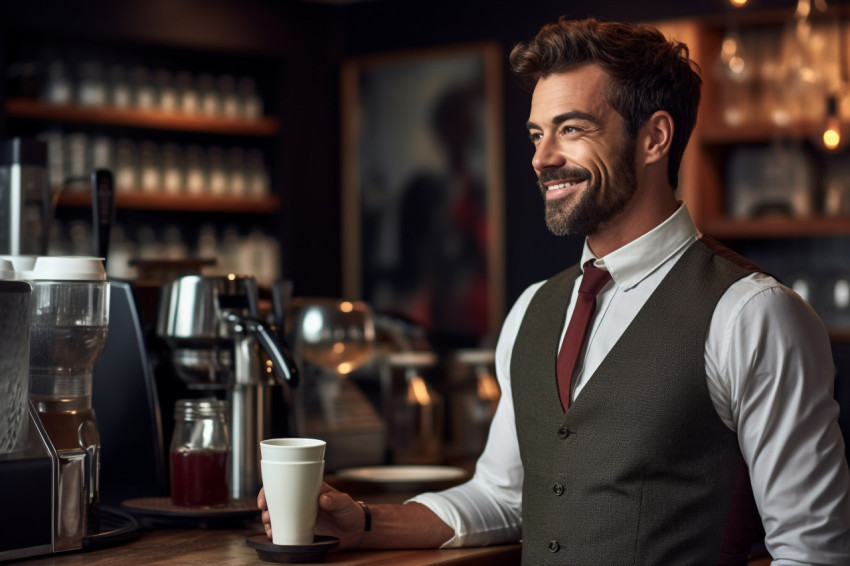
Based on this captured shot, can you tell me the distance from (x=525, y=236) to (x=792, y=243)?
115 cm

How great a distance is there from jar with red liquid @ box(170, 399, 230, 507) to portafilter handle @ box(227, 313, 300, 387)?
0.37 ft

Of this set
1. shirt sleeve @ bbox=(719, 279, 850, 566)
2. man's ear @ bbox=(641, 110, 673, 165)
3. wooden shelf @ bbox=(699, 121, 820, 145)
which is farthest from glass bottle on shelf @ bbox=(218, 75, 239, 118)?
shirt sleeve @ bbox=(719, 279, 850, 566)

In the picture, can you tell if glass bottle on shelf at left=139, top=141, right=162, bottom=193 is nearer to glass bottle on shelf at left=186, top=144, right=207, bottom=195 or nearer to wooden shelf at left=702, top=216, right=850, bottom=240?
glass bottle on shelf at left=186, top=144, right=207, bottom=195

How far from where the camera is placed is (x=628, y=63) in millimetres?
1670

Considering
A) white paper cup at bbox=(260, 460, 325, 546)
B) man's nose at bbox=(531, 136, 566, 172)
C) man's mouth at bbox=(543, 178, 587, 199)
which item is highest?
man's nose at bbox=(531, 136, 566, 172)

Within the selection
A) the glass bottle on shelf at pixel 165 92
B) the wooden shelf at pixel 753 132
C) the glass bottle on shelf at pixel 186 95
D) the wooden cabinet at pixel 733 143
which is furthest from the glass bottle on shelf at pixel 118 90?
the wooden shelf at pixel 753 132

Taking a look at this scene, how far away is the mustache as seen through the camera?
1.67 meters

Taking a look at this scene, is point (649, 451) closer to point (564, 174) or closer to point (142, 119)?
point (564, 174)

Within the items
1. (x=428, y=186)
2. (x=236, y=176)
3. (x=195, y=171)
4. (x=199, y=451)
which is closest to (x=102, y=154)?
(x=195, y=171)

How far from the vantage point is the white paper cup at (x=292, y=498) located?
4.69ft

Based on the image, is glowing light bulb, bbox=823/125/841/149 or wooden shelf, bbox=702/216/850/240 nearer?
glowing light bulb, bbox=823/125/841/149

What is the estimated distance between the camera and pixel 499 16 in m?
5.19

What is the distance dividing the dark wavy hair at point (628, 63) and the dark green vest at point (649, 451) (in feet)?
0.74

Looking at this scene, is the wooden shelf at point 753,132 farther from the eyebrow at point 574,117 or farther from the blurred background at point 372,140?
the eyebrow at point 574,117
